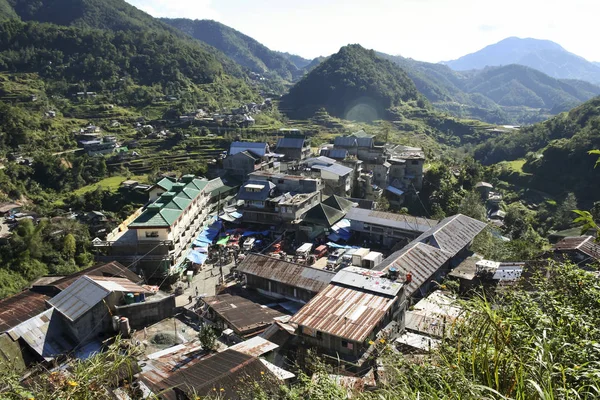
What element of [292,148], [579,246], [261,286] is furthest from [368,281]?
[292,148]

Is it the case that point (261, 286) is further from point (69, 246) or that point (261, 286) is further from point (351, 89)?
point (351, 89)

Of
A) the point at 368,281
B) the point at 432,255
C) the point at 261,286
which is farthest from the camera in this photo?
the point at 432,255

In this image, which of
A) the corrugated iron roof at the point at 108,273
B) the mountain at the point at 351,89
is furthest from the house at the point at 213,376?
the mountain at the point at 351,89

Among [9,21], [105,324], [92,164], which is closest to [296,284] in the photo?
[105,324]

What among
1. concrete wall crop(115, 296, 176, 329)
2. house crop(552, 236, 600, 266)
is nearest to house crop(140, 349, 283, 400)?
concrete wall crop(115, 296, 176, 329)

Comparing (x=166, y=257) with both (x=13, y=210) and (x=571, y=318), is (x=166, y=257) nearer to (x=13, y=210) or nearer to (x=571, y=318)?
(x=13, y=210)

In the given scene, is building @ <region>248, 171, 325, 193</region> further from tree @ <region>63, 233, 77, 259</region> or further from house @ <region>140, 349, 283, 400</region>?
house @ <region>140, 349, 283, 400</region>
